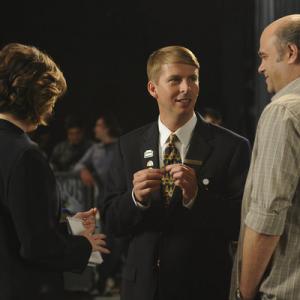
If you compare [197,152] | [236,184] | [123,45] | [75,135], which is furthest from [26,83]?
[123,45]

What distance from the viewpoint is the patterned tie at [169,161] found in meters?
2.47

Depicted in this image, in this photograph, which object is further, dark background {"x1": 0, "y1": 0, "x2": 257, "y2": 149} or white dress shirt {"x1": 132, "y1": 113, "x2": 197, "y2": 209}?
dark background {"x1": 0, "y1": 0, "x2": 257, "y2": 149}

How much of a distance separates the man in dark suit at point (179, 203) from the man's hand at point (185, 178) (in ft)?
0.04

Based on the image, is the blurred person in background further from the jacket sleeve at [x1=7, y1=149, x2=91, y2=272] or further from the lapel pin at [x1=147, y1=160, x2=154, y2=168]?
the jacket sleeve at [x1=7, y1=149, x2=91, y2=272]

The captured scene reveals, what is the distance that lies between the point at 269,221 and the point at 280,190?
0.29ft

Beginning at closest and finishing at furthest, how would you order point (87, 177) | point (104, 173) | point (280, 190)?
1. point (280, 190)
2. point (87, 177)
3. point (104, 173)

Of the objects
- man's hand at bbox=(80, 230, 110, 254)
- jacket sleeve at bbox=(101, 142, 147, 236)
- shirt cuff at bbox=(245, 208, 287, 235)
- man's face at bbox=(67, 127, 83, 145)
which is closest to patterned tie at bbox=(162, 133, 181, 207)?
jacket sleeve at bbox=(101, 142, 147, 236)

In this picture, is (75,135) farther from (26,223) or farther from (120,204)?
(26,223)

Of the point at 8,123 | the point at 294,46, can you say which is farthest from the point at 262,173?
the point at 8,123

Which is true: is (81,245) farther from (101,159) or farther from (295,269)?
(101,159)

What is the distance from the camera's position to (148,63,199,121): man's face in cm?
248

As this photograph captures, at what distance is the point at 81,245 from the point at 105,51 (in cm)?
726

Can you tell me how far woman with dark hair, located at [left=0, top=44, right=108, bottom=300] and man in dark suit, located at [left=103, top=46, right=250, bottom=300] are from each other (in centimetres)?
37

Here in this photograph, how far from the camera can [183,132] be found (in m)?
2.53
